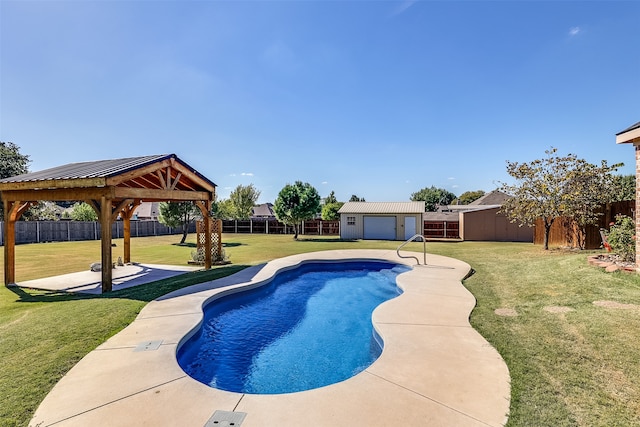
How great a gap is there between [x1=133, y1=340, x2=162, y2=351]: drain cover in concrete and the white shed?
22.0 meters

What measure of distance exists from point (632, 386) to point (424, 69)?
13.7 metres

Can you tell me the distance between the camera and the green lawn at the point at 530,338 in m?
2.89

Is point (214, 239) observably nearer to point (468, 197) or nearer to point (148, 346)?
point (148, 346)

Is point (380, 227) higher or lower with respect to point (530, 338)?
higher

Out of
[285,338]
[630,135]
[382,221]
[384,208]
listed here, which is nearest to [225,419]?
[285,338]

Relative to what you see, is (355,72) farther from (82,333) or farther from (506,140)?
(82,333)

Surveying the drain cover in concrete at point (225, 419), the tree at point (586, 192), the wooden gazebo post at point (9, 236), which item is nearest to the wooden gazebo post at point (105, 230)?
the wooden gazebo post at point (9, 236)

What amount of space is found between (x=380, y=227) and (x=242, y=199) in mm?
22665

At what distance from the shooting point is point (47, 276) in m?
9.85

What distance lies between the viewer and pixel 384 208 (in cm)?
2588

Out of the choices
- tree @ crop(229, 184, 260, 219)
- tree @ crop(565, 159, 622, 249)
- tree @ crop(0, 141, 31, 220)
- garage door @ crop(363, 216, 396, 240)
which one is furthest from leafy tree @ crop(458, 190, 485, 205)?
tree @ crop(0, 141, 31, 220)

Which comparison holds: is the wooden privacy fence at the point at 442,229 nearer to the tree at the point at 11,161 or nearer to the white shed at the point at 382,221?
the white shed at the point at 382,221

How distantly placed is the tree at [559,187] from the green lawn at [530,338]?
608cm

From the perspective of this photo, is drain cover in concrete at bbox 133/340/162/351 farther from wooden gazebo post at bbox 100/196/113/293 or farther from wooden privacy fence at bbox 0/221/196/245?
wooden privacy fence at bbox 0/221/196/245
